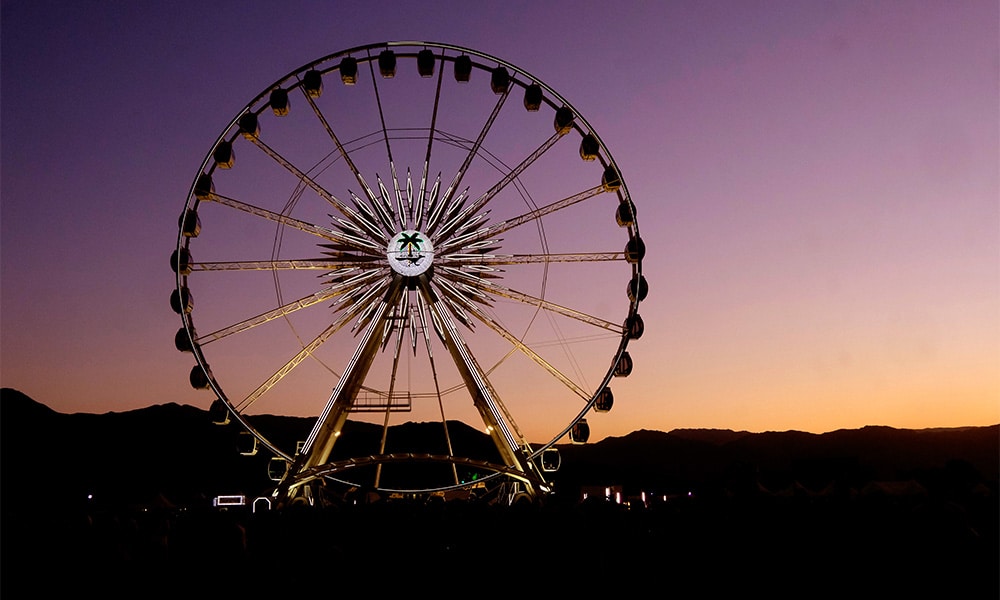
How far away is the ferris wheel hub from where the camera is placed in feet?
Result: 68.0

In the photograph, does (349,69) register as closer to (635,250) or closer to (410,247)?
(410,247)

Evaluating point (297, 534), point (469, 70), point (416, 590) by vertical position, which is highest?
point (469, 70)

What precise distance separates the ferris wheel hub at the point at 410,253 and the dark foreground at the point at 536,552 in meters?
9.57

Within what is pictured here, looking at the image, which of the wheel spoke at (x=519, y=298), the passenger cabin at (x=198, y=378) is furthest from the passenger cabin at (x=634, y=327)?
the passenger cabin at (x=198, y=378)

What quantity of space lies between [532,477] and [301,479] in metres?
5.82

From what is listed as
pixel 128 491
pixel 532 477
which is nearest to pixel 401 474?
pixel 128 491

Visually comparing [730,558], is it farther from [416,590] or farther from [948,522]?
[416,590]

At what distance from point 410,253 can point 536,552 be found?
12.1 m

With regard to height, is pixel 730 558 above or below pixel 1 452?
below

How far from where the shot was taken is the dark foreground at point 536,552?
320 inches

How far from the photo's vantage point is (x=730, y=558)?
34.0 feet

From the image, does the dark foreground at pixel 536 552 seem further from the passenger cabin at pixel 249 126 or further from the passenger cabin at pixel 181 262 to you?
the passenger cabin at pixel 249 126

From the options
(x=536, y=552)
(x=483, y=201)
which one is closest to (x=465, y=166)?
(x=483, y=201)

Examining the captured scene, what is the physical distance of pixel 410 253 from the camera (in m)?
20.8
